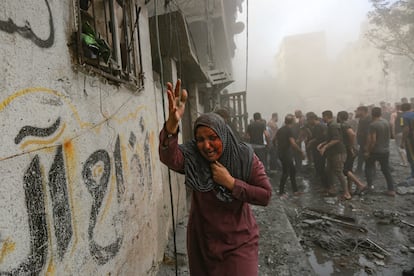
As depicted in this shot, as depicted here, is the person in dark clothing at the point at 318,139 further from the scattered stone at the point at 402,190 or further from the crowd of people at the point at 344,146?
the scattered stone at the point at 402,190

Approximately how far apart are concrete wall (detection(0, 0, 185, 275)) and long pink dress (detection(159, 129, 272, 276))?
1.62ft

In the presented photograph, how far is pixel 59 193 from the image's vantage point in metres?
1.32

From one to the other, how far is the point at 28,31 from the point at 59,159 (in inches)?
23.8

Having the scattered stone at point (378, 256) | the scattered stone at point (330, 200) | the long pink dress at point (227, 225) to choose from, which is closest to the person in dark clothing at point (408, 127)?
the scattered stone at point (330, 200)

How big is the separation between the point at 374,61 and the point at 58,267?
223 ft

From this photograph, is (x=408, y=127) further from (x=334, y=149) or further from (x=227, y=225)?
(x=227, y=225)

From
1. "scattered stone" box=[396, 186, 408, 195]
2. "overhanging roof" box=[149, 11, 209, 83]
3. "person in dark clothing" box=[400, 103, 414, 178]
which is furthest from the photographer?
"person in dark clothing" box=[400, 103, 414, 178]

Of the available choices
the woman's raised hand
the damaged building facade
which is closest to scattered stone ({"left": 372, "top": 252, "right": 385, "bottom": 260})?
the damaged building facade

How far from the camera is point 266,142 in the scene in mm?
8000

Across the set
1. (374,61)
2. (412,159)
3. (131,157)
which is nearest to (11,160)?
(131,157)

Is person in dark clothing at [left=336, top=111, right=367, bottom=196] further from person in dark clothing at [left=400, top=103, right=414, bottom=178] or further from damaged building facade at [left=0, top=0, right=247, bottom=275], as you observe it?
damaged building facade at [left=0, top=0, right=247, bottom=275]

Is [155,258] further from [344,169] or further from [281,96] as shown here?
[281,96]

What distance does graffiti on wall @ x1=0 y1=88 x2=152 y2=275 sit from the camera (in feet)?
3.65

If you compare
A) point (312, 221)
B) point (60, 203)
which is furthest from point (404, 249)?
point (60, 203)
